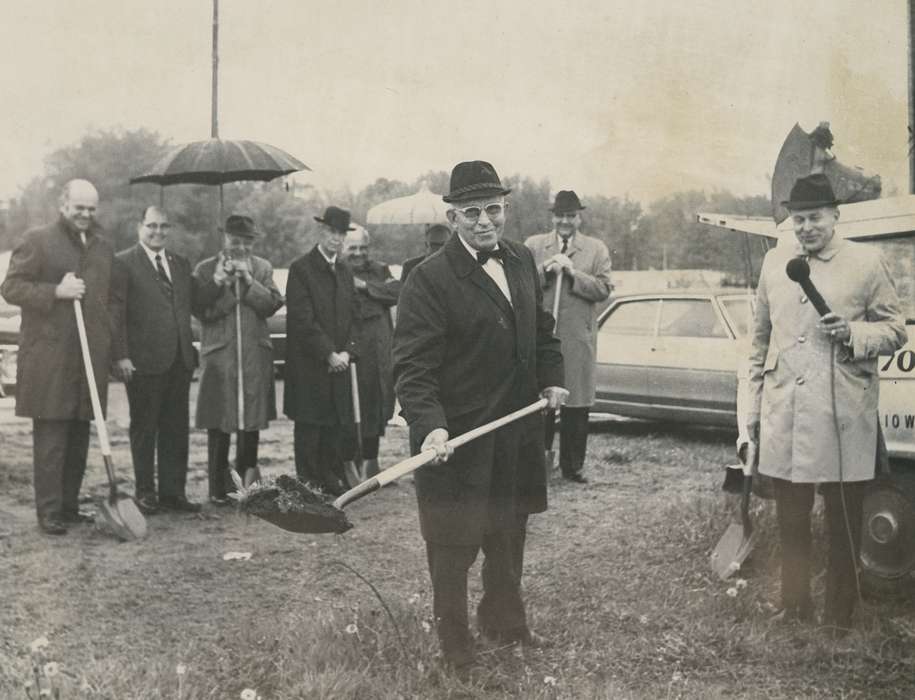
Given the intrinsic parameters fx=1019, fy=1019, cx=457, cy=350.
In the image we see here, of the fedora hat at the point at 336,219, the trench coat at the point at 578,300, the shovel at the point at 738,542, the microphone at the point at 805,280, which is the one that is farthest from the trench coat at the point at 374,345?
the microphone at the point at 805,280

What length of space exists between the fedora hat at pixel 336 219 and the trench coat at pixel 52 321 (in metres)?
1.28

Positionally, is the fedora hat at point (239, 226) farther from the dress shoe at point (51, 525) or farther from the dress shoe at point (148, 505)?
the dress shoe at point (51, 525)

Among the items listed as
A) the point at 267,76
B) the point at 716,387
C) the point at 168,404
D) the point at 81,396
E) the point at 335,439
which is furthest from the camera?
the point at 716,387

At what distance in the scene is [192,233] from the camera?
6629mm

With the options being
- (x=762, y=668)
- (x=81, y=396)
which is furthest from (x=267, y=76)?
(x=762, y=668)

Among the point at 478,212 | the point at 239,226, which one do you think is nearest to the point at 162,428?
the point at 239,226

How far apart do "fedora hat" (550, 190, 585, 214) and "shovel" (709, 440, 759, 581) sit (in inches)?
82.8

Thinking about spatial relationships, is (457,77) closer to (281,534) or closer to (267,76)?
Result: (267,76)

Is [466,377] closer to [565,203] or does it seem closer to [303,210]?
[565,203]

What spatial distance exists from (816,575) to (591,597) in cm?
96

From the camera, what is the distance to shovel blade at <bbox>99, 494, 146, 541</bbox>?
502 cm

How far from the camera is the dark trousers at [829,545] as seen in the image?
12.4ft

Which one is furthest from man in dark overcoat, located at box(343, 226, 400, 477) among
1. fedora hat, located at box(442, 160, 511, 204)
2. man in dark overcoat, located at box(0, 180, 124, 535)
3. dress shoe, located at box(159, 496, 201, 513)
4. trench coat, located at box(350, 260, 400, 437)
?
fedora hat, located at box(442, 160, 511, 204)

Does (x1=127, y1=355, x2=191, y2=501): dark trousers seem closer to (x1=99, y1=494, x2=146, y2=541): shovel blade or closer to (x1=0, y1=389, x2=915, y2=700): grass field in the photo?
(x1=0, y1=389, x2=915, y2=700): grass field
